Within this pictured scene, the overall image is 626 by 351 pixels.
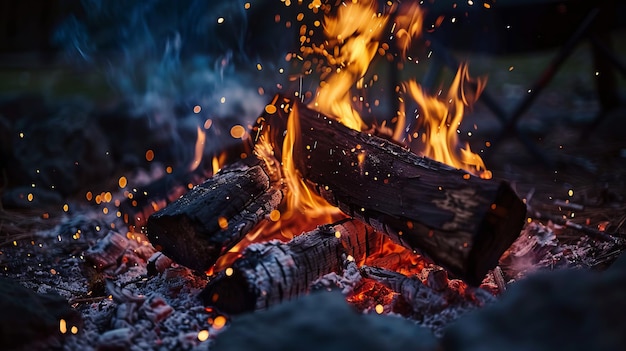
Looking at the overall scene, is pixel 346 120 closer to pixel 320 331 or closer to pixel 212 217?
pixel 212 217

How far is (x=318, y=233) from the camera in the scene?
3057 mm

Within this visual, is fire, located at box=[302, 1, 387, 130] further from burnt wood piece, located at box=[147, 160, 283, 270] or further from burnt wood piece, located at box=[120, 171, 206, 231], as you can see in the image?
burnt wood piece, located at box=[120, 171, 206, 231]

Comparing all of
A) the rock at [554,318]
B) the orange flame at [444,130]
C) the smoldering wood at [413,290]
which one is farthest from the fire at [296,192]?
the rock at [554,318]

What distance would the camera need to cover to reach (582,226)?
3787 mm

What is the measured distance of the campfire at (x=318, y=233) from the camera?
2.66 m

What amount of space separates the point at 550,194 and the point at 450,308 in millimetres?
2514

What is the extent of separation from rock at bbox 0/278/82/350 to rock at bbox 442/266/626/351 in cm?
160

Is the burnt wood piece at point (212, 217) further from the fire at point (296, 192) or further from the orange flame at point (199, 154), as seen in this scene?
the orange flame at point (199, 154)

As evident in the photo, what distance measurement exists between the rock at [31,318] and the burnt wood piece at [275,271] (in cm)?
61

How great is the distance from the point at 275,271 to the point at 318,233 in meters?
0.41

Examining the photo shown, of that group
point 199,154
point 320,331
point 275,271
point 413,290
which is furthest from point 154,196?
point 320,331

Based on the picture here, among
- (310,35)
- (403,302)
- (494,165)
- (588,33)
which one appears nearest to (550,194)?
(494,165)

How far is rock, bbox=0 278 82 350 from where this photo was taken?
2354 millimetres

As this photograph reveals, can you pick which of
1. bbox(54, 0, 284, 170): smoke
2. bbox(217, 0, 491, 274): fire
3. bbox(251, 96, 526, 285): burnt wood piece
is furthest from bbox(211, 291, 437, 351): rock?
bbox(54, 0, 284, 170): smoke
